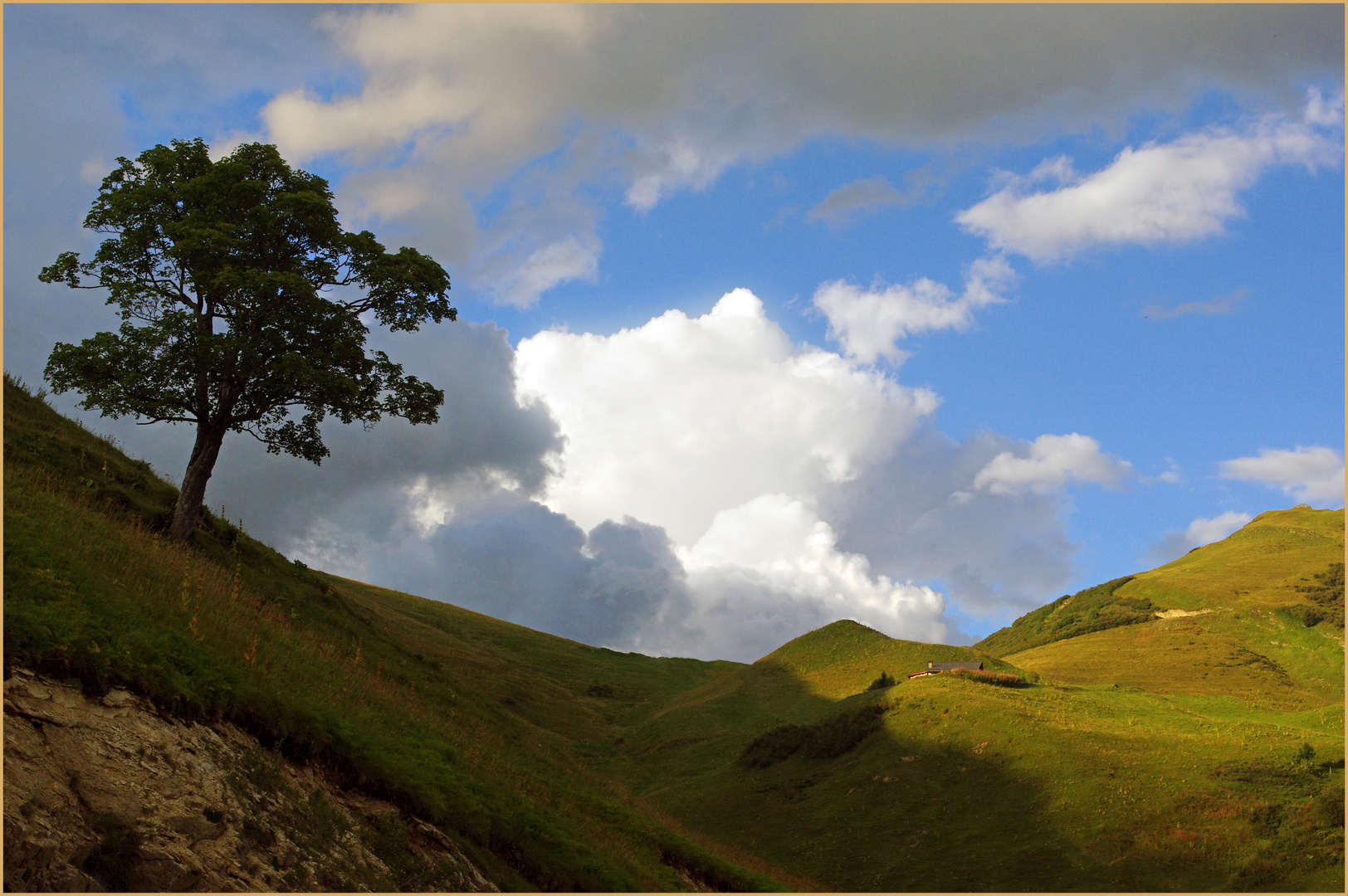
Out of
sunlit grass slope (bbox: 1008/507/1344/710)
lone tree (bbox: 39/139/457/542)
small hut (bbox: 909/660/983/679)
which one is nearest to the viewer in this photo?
lone tree (bbox: 39/139/457/542)

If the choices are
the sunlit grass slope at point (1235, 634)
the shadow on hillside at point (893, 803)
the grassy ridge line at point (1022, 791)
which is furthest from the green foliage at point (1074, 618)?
the shadow on hillside at point (893, 803)

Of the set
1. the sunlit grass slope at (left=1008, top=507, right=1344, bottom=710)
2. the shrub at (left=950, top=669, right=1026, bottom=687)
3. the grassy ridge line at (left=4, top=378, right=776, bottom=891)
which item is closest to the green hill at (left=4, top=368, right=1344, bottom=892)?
the grassy ridge line at (left=4, top=378, right=776, bottom=891)

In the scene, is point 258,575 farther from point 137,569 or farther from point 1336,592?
point 1336,592

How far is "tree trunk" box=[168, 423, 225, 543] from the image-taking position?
2512 centimetres

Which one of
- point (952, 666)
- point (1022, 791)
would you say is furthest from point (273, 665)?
point (952, 666)

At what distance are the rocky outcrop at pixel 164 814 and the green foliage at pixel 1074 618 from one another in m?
136

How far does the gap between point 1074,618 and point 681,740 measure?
381ft

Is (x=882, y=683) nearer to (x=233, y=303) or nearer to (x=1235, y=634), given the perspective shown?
(x=233, y=303)

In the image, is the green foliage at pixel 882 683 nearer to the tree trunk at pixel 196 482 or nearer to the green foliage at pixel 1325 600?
the tree trunk at pixel 196 482

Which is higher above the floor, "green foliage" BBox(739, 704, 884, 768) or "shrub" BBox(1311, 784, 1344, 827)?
"shrub" BBox(1311, 784, 1344, 827)

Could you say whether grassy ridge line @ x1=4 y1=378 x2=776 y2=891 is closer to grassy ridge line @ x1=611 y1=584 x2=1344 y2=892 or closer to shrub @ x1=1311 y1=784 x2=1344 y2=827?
grassy ridge line @ x1=611 y1=584 x2=1344 y2=892

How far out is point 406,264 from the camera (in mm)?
27938

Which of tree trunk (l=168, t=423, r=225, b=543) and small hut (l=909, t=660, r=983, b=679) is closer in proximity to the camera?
tree trunk (l=168, t=423, r=225, b=543)

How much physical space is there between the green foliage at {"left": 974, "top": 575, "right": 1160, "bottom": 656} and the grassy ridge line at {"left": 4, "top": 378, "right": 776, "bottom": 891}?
12434cm
